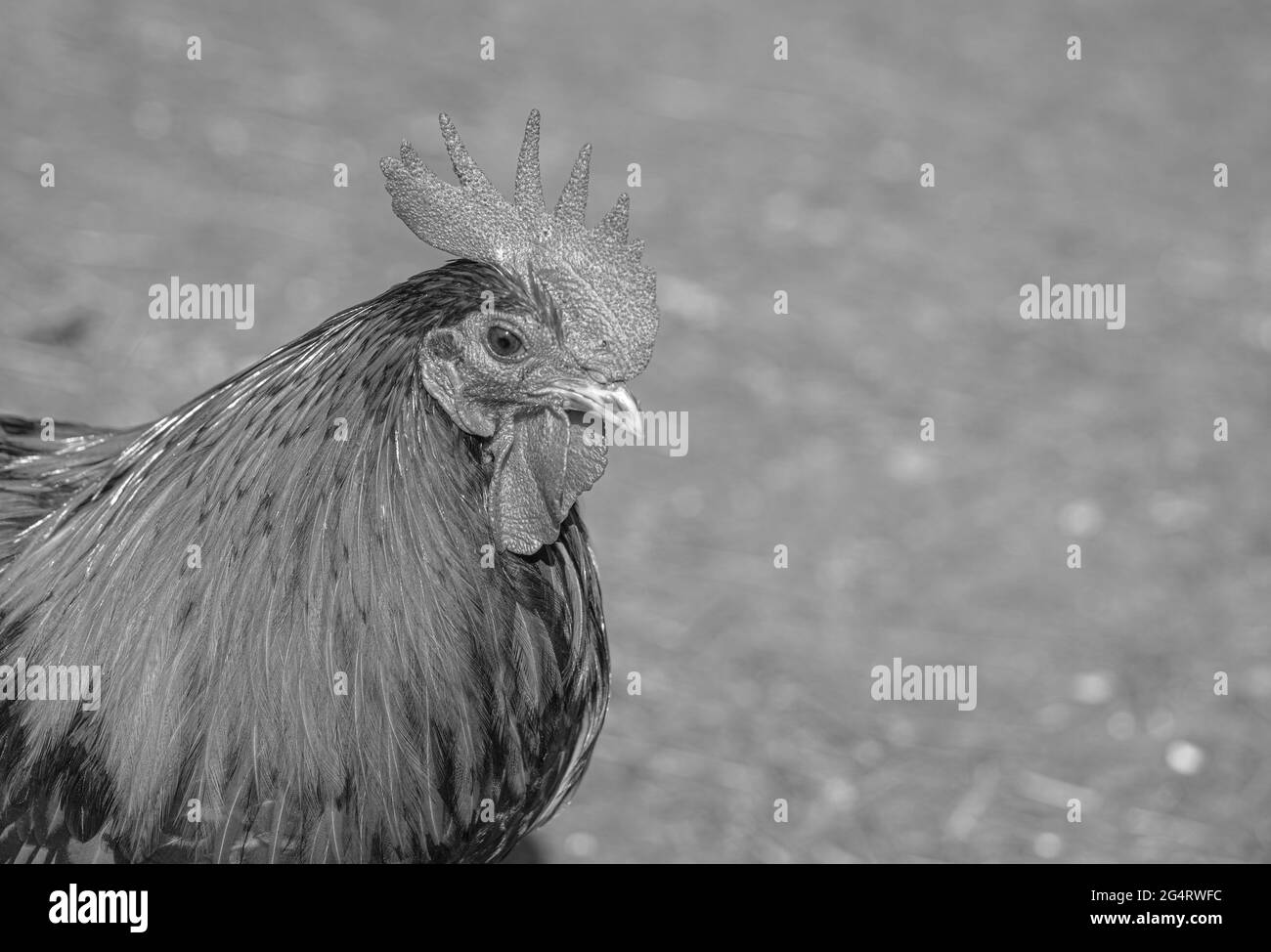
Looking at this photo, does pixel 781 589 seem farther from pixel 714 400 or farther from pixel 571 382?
pixel 571 382

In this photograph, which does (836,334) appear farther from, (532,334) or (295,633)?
(295,633)

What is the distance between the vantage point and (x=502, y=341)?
10.5 feet

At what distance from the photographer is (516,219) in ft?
10.9

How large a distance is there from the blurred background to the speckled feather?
1929mm

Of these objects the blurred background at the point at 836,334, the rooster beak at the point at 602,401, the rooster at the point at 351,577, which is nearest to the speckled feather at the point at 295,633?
the rooster at the point at 351,577

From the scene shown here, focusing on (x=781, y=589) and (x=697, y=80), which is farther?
(x=697, y=80)

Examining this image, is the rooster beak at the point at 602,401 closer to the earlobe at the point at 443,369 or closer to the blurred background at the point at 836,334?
the earlobe at the point at 443,369

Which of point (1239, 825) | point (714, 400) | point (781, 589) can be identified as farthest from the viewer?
point (714, 400)

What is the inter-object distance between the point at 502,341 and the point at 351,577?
0.67 m

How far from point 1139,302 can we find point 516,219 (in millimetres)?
6017

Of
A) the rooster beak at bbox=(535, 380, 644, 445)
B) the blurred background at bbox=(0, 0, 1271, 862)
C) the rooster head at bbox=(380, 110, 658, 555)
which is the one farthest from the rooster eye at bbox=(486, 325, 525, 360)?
the blurred background at bbox=(0, 0, 1271, 862)

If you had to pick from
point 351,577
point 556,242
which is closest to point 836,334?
point 556,242
